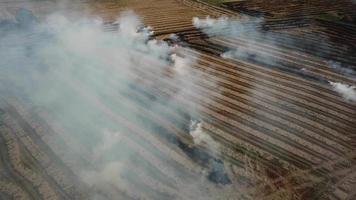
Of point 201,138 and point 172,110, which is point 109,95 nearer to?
point 172,110

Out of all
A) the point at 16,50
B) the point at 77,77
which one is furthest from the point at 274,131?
the point at 16,50

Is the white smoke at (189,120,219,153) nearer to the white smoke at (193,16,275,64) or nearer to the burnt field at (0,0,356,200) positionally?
the burnt field at (0,0,356,200)

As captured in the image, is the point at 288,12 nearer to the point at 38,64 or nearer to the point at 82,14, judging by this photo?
the point at 82,14

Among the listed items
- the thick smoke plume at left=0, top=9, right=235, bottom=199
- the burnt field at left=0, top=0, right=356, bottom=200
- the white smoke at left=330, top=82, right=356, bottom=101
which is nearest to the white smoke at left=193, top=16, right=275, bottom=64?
the burnt field at left=0, top=0, right=356, bottom=200

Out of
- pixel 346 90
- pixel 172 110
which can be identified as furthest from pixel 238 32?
pixel 172 110

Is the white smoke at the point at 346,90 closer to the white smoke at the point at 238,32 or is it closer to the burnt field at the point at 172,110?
the burnt field at the point at 172,110

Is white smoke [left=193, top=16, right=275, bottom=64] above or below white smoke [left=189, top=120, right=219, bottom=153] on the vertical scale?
above
